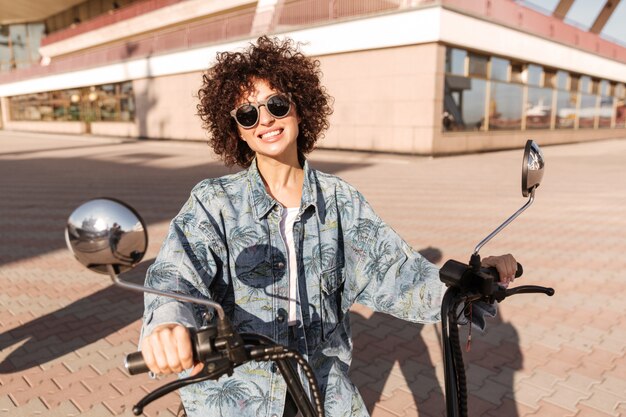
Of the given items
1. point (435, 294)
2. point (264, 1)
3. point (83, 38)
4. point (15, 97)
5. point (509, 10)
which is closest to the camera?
point (435, 294)

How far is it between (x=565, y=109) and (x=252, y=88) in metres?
26.5

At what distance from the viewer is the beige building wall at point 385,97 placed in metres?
15.9

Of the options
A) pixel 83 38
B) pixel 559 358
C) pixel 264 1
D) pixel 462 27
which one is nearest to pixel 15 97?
pixel 83 38

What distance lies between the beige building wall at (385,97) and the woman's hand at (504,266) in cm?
1511

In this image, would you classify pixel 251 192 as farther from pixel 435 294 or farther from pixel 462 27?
pixel 462 27

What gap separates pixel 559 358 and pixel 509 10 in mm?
17919

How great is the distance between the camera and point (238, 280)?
1548 millimetres

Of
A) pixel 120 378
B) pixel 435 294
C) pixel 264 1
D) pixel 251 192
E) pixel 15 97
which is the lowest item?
pixel 120 378

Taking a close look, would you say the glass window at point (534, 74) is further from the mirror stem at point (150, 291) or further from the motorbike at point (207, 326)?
the mirror stem at point (150, 291)

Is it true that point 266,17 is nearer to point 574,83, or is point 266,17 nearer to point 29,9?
point 574,83

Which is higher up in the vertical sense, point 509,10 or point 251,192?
point 509,10

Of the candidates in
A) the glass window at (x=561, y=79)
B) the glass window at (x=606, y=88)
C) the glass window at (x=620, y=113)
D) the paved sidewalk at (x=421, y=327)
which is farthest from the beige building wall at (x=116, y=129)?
the glass window at (x=620, y=113)

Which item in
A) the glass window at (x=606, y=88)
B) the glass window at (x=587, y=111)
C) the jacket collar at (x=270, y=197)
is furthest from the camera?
the glass window at (x=606, y=88)

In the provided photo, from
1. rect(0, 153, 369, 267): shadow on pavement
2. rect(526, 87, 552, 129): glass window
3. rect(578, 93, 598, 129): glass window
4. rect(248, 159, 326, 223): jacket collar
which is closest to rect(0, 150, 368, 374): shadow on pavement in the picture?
rect(0, 153, 369, 267): shadow on pavement
